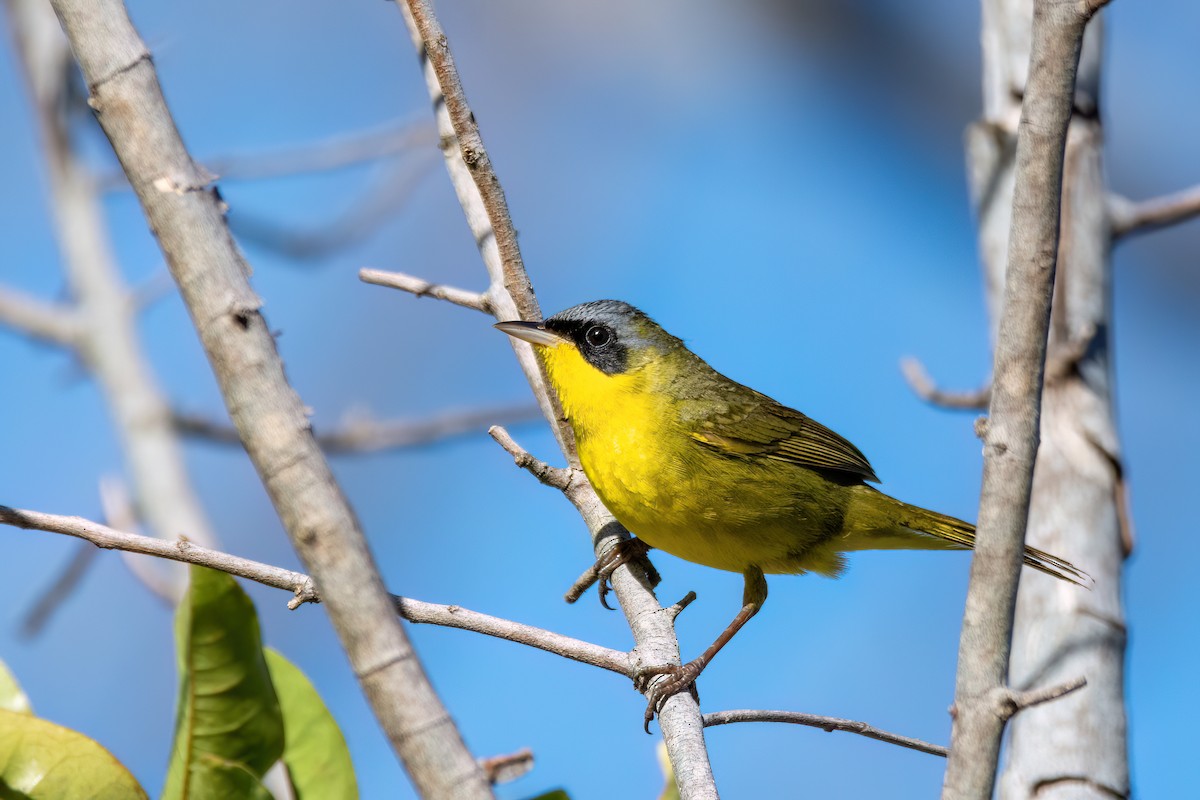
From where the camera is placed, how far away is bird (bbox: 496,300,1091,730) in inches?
149

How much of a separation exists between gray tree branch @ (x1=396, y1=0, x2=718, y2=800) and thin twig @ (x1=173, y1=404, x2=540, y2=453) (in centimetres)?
149

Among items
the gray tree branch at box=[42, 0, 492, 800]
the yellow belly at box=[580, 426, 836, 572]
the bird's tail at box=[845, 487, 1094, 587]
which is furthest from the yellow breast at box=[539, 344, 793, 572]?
the gray tree branch at box=[42, 0, 492, 800]

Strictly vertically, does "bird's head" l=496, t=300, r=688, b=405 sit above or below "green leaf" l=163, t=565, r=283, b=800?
above

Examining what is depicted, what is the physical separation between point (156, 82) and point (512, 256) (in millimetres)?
1830

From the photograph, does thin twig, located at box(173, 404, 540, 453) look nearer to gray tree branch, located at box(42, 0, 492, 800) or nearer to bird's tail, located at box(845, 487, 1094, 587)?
bird's tail, located at box(845, 487, 1094, 587)

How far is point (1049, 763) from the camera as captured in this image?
8.94 feet

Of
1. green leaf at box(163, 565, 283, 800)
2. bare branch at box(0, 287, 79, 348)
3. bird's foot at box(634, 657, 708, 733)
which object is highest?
bare branch at box(0, 287, 79, 348)

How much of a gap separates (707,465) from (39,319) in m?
3.80

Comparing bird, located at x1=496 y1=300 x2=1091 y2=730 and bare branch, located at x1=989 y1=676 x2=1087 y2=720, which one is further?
bird, located at x1=496 y1=300 x2=1091 y2=730

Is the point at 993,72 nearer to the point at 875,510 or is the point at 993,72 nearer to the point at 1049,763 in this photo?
the point at 875,510

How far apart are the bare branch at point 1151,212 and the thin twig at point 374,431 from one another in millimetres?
2642

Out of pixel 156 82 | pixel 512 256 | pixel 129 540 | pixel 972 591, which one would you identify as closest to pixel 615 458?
pixel 512 256

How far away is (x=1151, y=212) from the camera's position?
3.56 m

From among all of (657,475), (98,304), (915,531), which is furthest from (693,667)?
(98,304)
